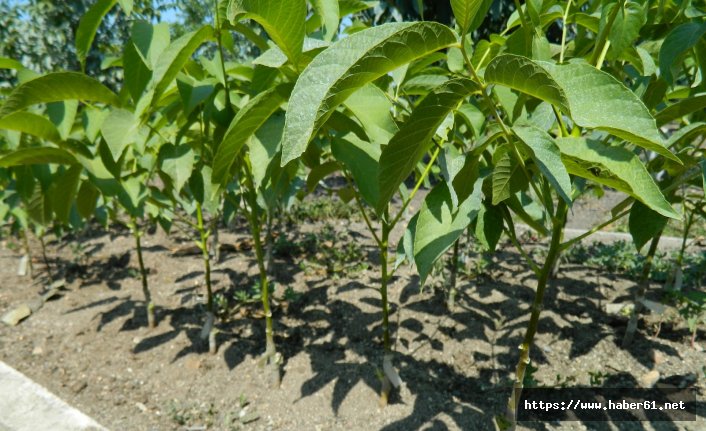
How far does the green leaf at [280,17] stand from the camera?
2.07 ft

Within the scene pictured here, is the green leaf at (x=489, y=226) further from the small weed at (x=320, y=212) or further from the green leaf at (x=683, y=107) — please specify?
the small weed at (x=320, y=212)

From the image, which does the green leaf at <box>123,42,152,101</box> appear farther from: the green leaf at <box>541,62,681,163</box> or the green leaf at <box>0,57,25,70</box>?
the green leaf at <box>541,62,681,163</box>

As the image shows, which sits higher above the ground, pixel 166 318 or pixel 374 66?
pixel 374 66

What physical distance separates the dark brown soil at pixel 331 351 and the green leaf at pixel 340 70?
130 centimetres

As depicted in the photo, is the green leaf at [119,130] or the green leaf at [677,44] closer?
the green leaf at [677,44]

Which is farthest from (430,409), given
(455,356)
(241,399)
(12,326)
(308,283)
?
(12,326)

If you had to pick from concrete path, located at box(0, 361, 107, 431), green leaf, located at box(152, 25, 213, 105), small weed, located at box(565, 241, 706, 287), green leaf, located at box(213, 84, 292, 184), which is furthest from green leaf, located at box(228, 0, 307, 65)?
small weed, located at box(565, 241, 706, 287)

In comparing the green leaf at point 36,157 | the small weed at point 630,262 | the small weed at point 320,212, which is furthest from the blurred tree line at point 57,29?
the green leaf at point 36,157

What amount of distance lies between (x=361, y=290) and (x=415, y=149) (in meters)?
1.90

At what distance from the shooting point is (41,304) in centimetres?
254

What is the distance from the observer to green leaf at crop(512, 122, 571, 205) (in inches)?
20.4

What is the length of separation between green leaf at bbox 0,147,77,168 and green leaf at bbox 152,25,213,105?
1.42 ft

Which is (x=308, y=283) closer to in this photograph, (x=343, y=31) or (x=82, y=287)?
(x=82, y=287)

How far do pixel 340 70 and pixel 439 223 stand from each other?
42 cm
